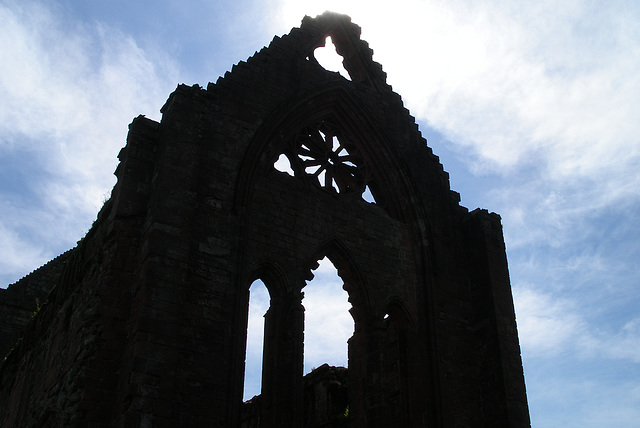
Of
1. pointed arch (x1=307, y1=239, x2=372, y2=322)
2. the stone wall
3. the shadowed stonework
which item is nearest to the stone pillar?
the shadowed stonework

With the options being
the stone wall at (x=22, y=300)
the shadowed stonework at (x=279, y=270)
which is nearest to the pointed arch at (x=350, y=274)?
the shadowed stonework at (x=279, y=270)

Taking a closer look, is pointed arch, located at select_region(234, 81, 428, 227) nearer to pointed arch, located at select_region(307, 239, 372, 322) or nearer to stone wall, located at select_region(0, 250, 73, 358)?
pointed arch, located at select_region(307, 239, 372, 322)

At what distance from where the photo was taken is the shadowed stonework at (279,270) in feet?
27.1

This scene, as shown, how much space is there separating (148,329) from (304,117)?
16.3ft

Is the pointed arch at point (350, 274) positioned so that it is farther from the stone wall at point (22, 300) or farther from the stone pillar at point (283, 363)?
the stone wall at point (22, 300)

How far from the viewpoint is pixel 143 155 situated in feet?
31.3

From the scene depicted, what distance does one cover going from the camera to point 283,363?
9266 mm

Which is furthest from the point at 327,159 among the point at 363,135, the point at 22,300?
the point at 22,300

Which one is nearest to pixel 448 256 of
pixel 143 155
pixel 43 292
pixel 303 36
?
pixel 303 36

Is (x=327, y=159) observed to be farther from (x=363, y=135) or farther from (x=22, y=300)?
(x=22, y=300)

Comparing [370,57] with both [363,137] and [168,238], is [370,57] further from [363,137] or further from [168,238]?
[168,238]

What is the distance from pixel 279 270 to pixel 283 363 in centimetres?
131

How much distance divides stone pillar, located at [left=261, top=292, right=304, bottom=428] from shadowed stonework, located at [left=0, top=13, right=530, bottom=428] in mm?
21

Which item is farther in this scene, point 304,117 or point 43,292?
point 43,292
